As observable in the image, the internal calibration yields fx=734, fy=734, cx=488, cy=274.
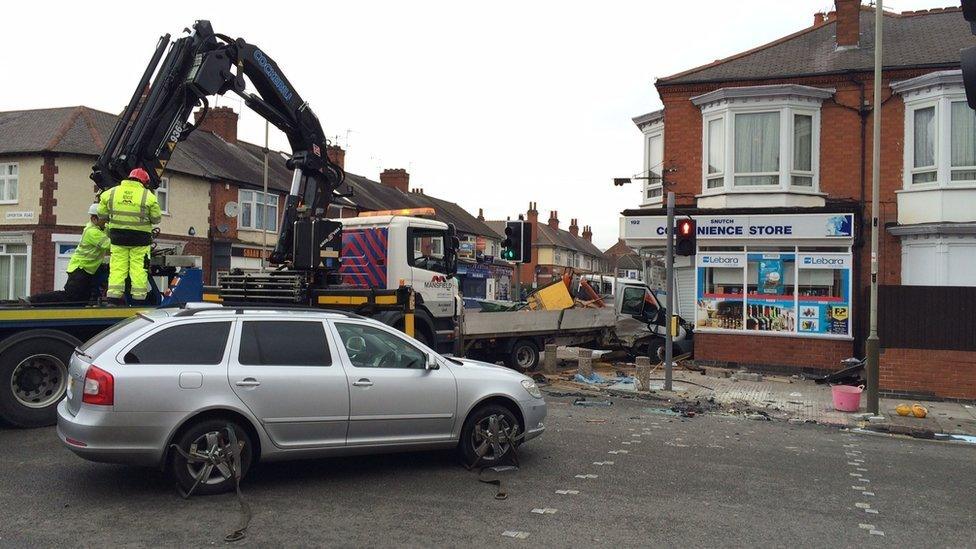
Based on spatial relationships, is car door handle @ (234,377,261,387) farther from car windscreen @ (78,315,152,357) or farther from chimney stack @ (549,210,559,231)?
chimney stack @ (549,210,559,231)

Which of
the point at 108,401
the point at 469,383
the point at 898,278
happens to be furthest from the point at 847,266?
the point at 108,401

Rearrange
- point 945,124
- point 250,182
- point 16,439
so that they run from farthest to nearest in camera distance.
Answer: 1. point 250,182
2. point 945,124
3. point 16,439

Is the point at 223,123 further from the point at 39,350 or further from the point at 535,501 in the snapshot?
the point at 535,501

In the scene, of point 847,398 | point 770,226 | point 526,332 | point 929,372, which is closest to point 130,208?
point 526,332

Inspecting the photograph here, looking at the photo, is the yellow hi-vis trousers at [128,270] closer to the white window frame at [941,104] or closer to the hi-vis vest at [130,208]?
the hi-vis vest at [130,208]

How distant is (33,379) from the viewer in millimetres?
7945

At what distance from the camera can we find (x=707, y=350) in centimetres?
1639

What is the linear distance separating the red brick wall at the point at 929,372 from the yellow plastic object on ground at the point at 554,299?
20.3 ft

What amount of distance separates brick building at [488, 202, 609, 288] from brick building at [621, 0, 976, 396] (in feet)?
139

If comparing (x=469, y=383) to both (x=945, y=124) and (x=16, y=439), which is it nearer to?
(x=16, y=439)

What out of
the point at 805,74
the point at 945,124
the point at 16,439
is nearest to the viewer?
the point at 16,439

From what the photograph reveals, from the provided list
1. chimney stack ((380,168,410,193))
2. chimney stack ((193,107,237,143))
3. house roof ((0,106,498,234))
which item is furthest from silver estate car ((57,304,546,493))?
chimney stack ((380,168,410,193))

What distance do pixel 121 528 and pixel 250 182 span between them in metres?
27.7

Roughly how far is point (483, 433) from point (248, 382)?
7.18 ft
